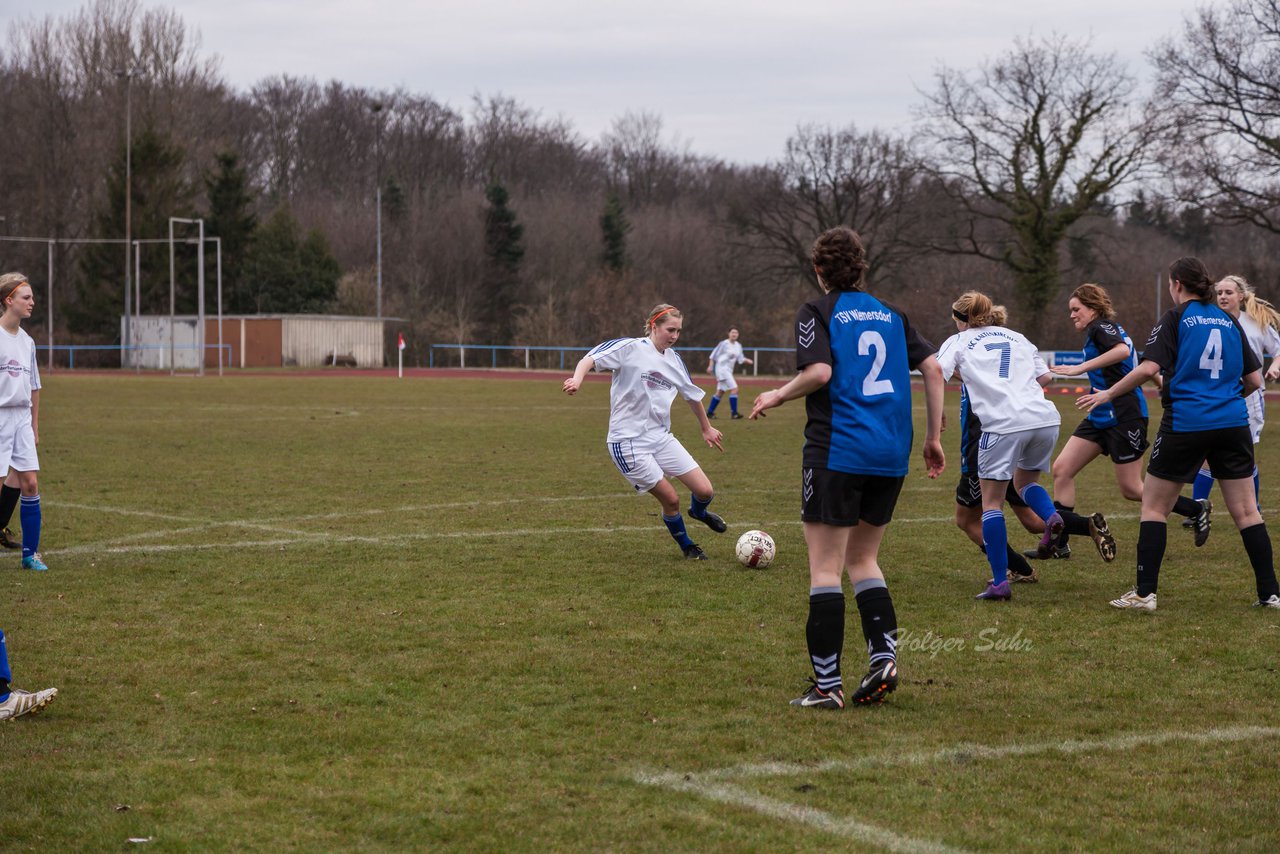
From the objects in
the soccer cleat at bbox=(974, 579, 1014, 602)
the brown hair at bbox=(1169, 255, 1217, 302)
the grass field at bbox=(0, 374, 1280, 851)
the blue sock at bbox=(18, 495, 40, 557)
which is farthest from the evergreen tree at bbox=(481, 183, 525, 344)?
the brown hair at bbox=(1169, 255, 1217, 302)

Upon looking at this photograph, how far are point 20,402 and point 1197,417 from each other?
23.6 feet

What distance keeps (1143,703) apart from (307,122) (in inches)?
2966

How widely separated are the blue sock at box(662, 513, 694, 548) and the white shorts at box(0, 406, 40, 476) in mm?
4243

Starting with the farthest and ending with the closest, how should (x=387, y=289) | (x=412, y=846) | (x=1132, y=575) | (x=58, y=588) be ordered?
1. (x=387, y=289)
2. (x=1132, y=575)
3. (x=58, y=588)
4. (x=412, y=846)

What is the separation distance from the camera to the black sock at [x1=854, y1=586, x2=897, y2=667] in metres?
5.54

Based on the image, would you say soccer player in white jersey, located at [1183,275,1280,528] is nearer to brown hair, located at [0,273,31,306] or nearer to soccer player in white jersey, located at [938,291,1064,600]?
soccer player in white jersey, located at [938,291,1064,600]

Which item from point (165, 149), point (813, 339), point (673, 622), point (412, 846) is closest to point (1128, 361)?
point (673, 622)

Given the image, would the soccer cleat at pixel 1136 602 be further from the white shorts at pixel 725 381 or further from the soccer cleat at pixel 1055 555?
the white shorts at pixel 725 381

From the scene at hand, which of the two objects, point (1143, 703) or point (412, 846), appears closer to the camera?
point (412, 846)

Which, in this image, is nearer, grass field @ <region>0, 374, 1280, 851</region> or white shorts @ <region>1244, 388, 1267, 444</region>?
grass field @ <region>0, 374, 1280, 851</region>

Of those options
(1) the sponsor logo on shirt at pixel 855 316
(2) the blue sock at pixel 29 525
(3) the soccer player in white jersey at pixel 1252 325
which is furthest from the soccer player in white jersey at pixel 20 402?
(3) the soccer player in white jersey at pixel 1252 325

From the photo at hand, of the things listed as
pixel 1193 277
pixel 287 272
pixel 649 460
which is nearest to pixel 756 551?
pixel 649 460

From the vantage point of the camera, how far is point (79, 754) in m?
4.81

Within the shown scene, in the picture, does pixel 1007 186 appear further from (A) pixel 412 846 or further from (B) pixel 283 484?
(A) pixel 412 846
